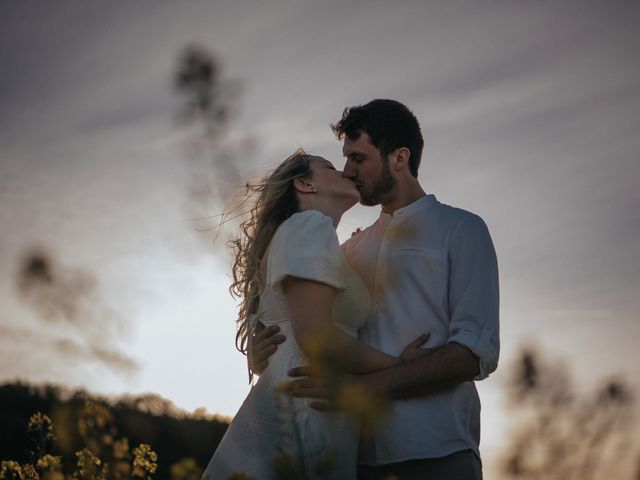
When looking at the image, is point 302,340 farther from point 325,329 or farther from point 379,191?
point 379,191

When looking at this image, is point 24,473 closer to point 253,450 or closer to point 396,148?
point 253,450

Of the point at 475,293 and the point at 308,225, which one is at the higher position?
the point at 308,225

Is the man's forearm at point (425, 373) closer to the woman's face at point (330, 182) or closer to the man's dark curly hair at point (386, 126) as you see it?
the woman's face at point (330, 182)

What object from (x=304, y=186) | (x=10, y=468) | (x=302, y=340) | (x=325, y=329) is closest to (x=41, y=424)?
(x=10, y=468)

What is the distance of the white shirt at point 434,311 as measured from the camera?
3.32 meters

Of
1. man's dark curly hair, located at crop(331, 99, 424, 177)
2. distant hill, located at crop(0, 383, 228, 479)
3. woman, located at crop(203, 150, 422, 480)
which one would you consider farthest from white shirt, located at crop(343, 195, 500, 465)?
distant hill, located at crop(0, 383, 228, 479)

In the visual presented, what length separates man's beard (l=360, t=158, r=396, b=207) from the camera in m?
4.19

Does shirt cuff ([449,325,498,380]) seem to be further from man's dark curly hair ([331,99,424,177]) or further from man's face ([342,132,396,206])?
man's dark curly hair ([331,99,424,177])

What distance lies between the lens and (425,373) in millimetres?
3244

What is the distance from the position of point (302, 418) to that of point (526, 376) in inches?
54.7

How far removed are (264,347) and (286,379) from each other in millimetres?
208

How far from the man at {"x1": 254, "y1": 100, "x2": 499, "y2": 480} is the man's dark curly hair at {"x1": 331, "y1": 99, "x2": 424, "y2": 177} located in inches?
19.7

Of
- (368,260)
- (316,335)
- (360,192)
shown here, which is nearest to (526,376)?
(316,335)

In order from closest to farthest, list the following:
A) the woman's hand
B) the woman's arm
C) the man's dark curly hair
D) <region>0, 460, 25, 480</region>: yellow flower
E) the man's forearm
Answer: <region>0, 460, 25, 480</region>: yellow flower < the woman's arm < the man's forearm < the woman's hand < the man's dark curly hair
